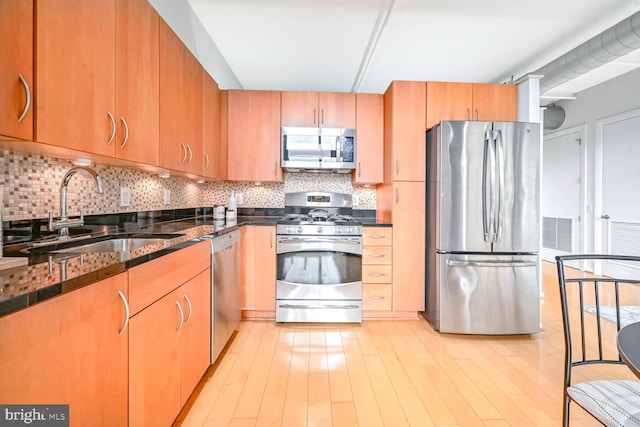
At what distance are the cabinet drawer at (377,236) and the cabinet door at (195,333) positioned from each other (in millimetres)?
1518

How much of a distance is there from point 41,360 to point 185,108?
187cm

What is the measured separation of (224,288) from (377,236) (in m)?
1.47

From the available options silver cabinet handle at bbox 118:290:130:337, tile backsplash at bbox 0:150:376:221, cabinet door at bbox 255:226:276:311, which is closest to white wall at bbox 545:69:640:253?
tile backsplash at bbox 0:150:376:221

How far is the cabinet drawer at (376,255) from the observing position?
2.95 meters

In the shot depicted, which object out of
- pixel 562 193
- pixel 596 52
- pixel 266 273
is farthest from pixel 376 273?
pixel 562 193

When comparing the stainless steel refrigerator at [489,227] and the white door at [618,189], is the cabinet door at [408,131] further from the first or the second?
the white door at [618,189]

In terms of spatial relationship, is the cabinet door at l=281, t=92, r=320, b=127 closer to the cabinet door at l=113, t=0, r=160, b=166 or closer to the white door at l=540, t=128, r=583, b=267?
the cabinet door at l=113, t=0, r=160, b=166

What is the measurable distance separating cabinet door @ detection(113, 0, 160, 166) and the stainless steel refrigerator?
2.19 m

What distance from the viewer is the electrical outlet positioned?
203 cm

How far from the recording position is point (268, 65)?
3.54 metres

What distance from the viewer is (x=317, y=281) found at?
2.88 meters

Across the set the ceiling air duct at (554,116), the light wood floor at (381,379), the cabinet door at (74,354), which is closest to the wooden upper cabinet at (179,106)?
the cabinet door at (74,354)

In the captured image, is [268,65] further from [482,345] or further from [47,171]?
[482,345]

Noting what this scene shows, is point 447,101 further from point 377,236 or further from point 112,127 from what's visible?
point 112,127
